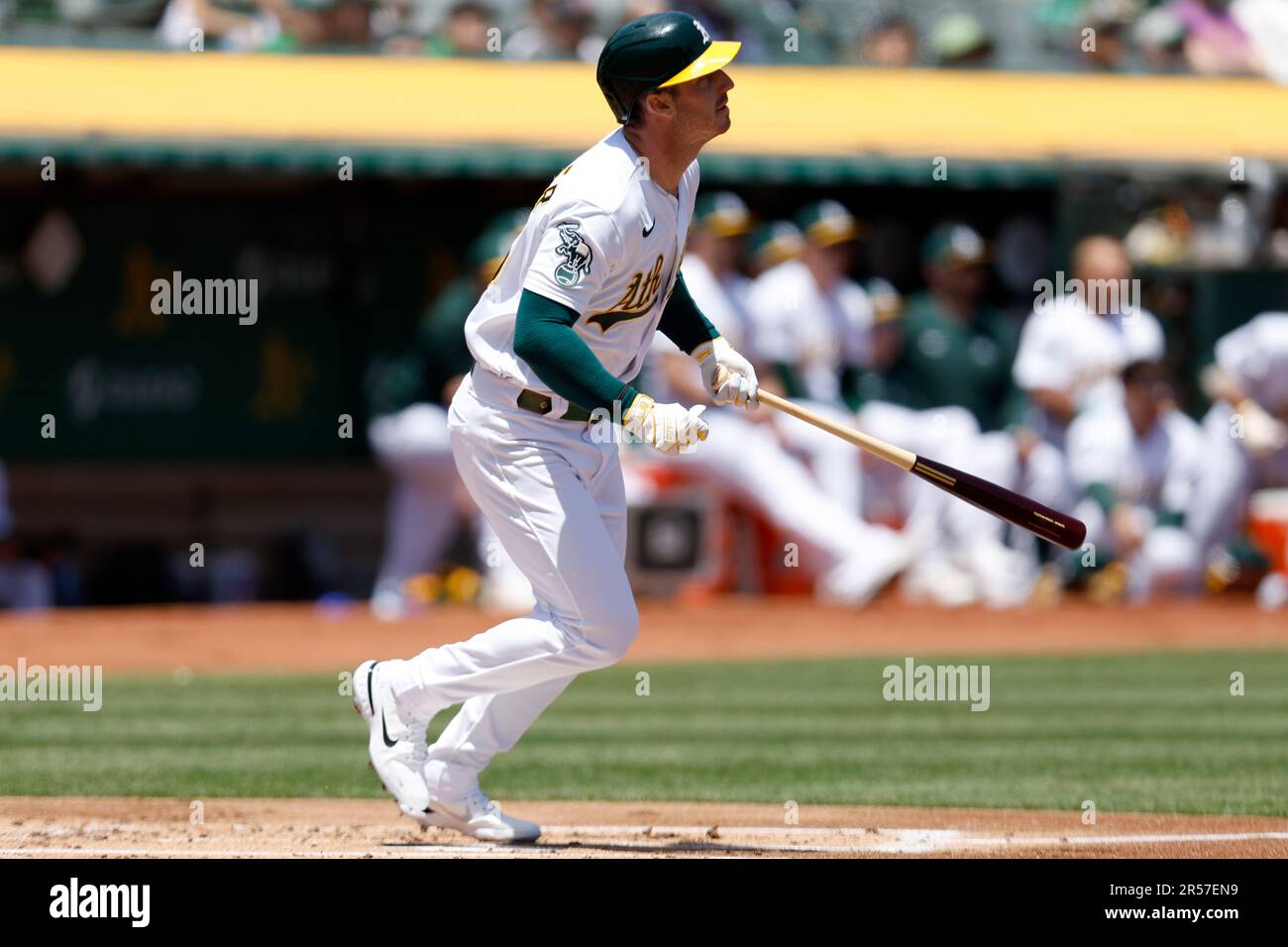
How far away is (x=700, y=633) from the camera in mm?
11164

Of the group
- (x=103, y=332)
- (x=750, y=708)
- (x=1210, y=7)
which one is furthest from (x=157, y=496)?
(x=1210, y=7)

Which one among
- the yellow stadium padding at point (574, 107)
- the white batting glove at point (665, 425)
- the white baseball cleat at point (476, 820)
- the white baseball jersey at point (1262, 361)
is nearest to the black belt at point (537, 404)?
the white batting glove at point (665, 425)

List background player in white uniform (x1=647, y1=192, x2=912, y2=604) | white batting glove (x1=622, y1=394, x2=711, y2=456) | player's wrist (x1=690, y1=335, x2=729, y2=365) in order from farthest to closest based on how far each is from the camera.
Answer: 1. background player in white uniform (x1=647, y1=192, x2=912, y2=604)
2. player's wrist (x1=690, y1=335, x2=729, y2=365)
3. white batting glove (x1=622, y1=394, x2=711, y2=456)

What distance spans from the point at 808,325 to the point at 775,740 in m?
4.72

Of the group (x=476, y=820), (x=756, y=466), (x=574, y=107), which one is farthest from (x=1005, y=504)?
(x=574, y=107)

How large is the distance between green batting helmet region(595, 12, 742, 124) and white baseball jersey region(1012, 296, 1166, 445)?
734 centimetres

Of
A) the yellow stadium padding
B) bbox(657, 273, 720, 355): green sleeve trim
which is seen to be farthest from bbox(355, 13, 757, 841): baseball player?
the yellow stadium padding

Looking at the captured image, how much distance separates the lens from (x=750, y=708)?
8.79 metres

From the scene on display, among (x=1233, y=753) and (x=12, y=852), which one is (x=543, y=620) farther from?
(x=1233, y=753)

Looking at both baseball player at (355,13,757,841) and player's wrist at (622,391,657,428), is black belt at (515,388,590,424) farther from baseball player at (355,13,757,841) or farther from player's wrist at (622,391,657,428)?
player's wrist at (622,391,657,428)

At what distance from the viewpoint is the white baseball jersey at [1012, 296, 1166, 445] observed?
1226 cm

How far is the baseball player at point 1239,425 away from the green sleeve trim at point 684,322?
23.7 ft

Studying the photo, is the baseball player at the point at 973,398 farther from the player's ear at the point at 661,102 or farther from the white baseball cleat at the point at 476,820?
the player's ear at the point at 661,102

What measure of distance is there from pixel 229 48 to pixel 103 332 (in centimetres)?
191
